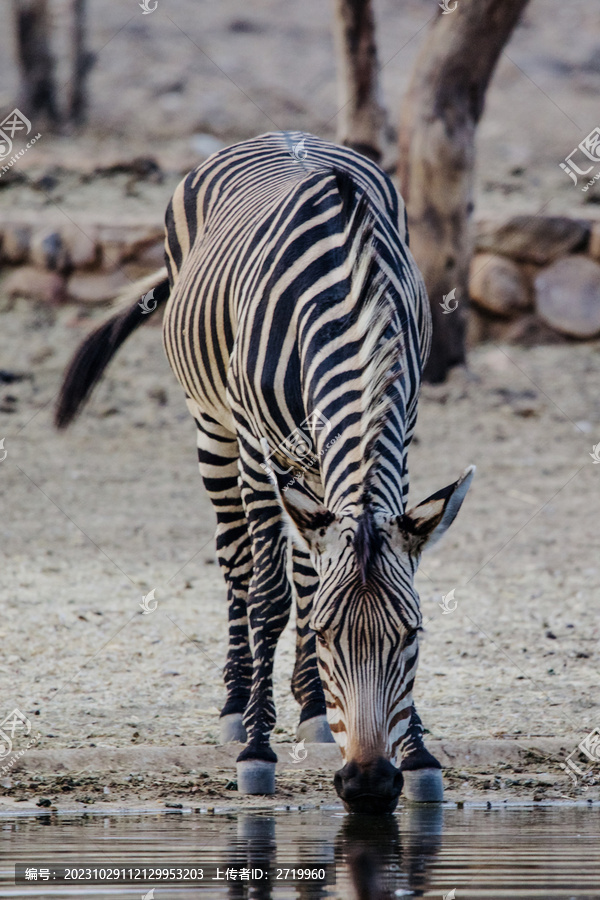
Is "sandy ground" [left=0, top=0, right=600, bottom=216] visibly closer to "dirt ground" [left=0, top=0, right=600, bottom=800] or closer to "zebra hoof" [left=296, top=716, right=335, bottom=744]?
"dirt ground" [left=0, top=0, right=600, bottom=800]

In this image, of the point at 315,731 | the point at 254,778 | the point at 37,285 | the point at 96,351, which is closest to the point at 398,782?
the point at 254,778

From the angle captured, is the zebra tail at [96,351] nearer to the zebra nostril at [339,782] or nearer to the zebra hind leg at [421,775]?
the zebra hind leg at [421,775]

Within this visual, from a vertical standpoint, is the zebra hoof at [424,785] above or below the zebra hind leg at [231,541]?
below

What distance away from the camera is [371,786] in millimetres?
3229

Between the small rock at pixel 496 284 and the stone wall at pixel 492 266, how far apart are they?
0.4 inches

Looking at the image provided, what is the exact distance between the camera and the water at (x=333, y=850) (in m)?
3.12

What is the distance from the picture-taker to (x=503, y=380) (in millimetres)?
11945

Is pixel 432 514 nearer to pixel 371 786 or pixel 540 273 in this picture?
pixel 371 786

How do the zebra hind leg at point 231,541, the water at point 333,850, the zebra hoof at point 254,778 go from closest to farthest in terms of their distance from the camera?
1. the water at point 333,850
2. the zebra hoof at point 254,778
3. the zebra hind leg at point 231,541

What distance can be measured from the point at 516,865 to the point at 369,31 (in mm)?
9983

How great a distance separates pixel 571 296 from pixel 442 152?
234 centimetres

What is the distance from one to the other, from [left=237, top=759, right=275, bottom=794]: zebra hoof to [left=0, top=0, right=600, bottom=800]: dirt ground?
644 mm

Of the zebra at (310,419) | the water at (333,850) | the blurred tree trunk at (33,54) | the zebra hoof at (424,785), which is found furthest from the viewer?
the blurred tree trunk at (33,54)

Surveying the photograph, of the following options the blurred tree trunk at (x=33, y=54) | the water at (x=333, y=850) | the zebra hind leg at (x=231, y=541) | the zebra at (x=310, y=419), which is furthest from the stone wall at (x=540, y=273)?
the water at (x=333, y=850)
